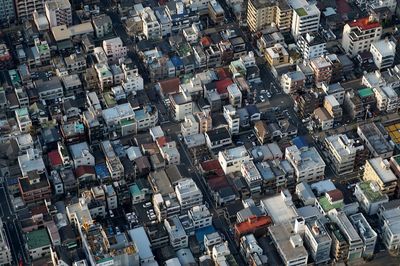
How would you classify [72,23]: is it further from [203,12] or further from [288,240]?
[288,240]

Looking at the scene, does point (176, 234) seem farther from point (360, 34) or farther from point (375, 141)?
point (360, 34)

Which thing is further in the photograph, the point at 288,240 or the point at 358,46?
the point at 358,46

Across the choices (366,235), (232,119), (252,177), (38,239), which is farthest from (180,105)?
(366,235)

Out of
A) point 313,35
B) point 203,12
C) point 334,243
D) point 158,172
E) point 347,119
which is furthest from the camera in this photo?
point 203,12

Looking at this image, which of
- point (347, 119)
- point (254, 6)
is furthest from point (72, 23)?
point (347, 119)

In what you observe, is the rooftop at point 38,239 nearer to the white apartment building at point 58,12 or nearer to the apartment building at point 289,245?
the apartment building at point 289,245

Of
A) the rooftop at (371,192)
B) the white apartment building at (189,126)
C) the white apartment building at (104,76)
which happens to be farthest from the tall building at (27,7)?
the rooftop at (371,192)

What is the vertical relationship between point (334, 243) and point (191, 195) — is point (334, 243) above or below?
below
